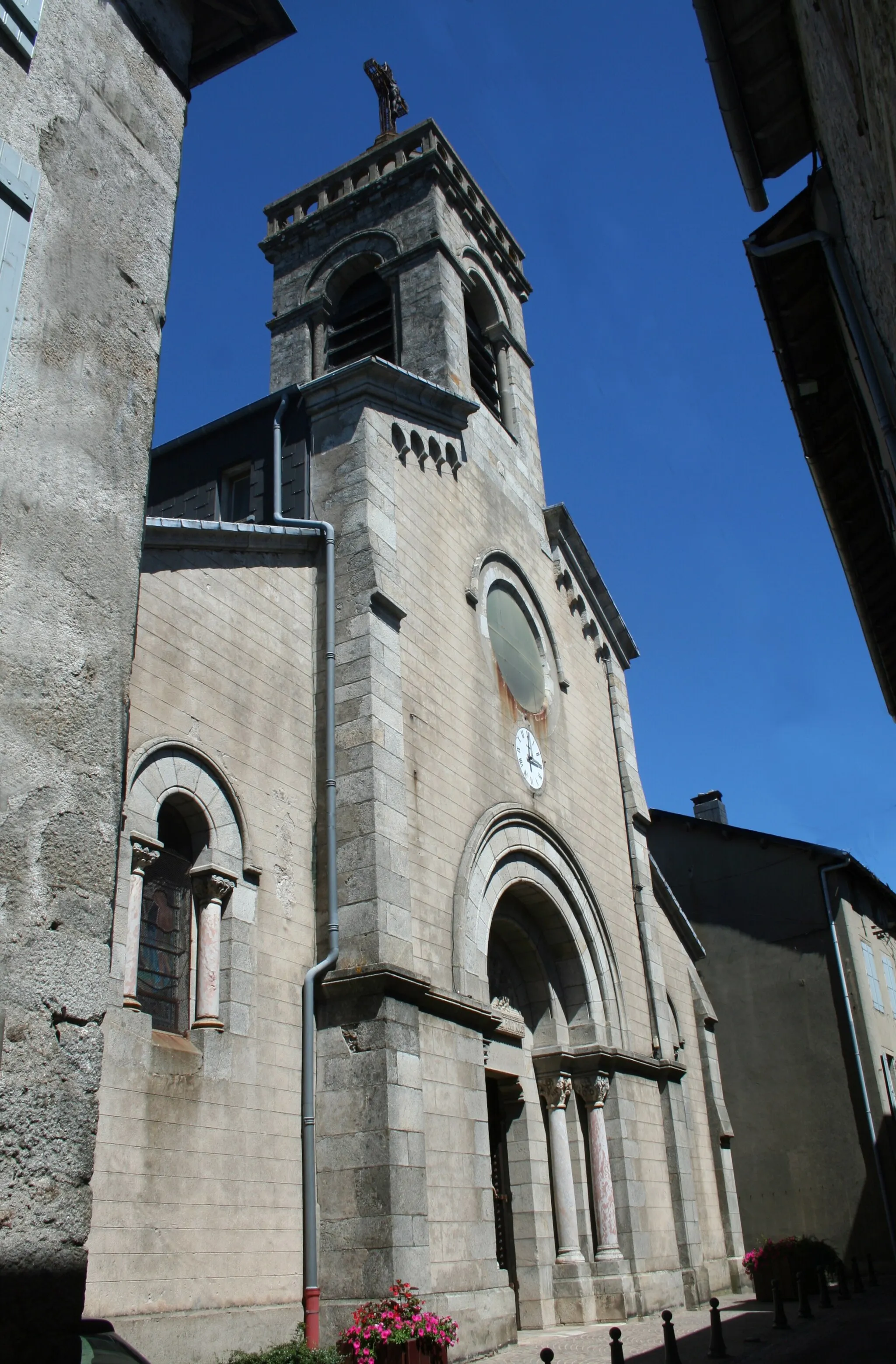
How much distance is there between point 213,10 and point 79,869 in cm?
430

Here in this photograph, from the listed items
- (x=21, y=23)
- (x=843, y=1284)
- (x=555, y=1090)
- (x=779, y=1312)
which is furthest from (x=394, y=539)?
(x=843, y=1284)

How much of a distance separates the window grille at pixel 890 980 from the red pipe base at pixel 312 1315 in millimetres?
15689

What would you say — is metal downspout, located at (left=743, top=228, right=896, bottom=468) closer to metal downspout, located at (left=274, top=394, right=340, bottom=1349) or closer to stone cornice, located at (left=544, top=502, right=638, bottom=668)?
metal downspout, located at (left=274, top=394, right=340, bottom=1349)

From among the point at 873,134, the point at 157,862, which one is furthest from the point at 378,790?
the point at 873,134

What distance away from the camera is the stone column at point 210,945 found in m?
8.24

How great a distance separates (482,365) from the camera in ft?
57.3

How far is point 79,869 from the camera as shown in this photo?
321 cm

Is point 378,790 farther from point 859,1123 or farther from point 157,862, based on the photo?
point 859,1123

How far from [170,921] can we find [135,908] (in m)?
0.76

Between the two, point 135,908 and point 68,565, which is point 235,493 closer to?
point 135,908

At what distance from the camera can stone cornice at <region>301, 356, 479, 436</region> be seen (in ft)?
40.0

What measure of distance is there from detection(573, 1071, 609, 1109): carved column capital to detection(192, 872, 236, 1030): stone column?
6015mm

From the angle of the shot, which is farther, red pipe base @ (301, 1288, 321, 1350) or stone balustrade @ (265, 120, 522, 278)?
stone balustrade @ (265, 120, 522, 278)

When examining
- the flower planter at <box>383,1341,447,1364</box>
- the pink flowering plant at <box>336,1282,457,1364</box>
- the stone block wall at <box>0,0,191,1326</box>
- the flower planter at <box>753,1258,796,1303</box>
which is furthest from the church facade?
the stone block wall at <box>0,0,191,1326</box>
